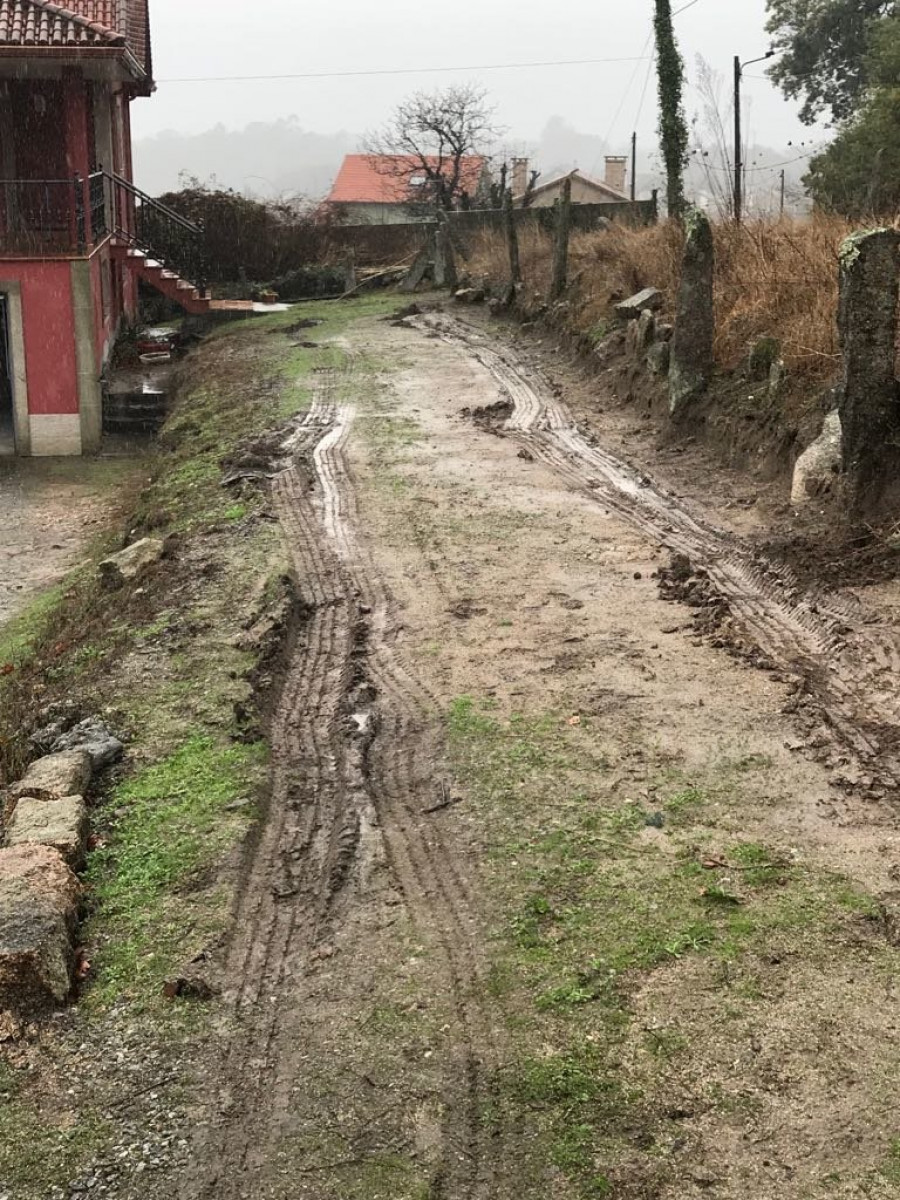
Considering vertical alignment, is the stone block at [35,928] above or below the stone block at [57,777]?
below

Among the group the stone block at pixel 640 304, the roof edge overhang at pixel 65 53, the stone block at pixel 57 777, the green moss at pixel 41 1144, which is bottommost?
the green moss at pixel 41 1144

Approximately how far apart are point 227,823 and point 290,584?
3.46 m

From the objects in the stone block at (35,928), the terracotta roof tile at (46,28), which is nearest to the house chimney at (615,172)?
the terracotta roof tile at (46,28)

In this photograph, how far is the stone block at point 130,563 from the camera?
1129 centimetres

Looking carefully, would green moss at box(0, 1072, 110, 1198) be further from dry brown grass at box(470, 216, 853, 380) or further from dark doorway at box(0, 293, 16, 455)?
dark doorway at box(0, 293, 16, 455)

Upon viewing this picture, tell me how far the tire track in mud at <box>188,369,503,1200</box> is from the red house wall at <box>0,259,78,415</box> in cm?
994

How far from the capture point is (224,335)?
24125 millimetres

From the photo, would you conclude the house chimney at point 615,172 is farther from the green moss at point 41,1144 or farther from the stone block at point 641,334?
the green moss at point 41,1144

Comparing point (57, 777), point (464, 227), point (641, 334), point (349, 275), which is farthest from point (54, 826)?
point (349, 275)

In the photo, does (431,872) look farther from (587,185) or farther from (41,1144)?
(587,185)

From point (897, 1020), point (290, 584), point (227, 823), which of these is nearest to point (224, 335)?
point (290, 584)

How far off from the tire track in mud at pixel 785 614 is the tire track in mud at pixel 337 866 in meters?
2.30

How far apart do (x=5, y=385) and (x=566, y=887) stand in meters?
18.4

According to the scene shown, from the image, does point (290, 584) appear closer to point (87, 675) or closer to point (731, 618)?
point (87, 675)
